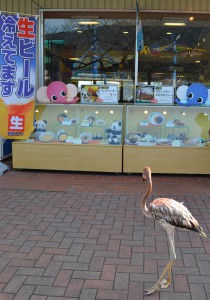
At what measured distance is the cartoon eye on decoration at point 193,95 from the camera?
7.45m

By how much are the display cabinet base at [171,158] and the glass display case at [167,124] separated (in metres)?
0.33

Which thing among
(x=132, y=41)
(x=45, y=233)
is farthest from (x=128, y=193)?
(x=132, y=41)

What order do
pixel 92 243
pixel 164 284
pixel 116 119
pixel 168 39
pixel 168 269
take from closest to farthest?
pixel 168 269, pixel 164 284, pixel 92 243, pixel 116 119, pixel 168 39

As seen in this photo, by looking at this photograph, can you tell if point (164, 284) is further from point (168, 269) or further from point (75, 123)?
point (75, 123)

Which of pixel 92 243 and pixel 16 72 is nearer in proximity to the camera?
pixel 92 243

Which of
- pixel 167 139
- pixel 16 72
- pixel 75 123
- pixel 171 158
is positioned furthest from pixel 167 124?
pixel 16 72

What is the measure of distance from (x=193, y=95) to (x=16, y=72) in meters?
3.53

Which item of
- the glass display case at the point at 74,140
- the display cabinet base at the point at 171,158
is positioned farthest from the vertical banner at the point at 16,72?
the display cabinet base at the point at 171,158

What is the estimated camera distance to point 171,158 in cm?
728

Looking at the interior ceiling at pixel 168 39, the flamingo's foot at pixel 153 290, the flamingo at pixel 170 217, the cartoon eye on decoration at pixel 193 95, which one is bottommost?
the flamingo's foot at pixel 153 290

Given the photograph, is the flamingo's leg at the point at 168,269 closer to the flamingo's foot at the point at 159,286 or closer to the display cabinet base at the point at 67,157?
the flamingo's foot at the point at 159,286

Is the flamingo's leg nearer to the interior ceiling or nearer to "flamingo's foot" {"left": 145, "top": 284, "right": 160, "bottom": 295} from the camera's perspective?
"flamingo's foot" {"left": 145, "top": 284, "right": 160, "bottom": 295}

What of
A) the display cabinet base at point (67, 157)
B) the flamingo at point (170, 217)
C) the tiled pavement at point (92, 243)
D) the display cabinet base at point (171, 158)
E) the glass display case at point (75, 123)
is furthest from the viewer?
the glass display case at point (75, 123)

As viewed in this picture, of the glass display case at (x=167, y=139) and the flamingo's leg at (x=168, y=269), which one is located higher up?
the glass display case at (x=167, y=139)
